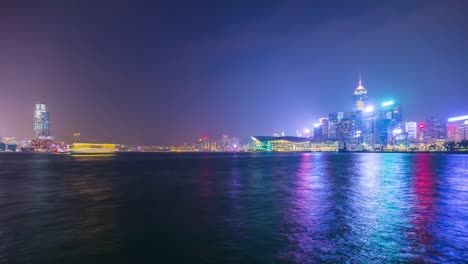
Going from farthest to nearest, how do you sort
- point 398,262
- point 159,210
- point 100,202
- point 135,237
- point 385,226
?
point 100,202
point 159,210
point 385,226
point 135,237
point 398,262

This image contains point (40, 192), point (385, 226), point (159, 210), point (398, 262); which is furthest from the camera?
point (40, 192)

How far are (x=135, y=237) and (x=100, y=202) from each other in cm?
1193

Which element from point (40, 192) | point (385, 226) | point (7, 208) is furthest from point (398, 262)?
point (40, 192)

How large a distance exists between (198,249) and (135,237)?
3918mm

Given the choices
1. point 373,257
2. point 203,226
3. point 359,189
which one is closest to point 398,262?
point 373,257

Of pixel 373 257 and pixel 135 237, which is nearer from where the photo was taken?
pixel 373 257

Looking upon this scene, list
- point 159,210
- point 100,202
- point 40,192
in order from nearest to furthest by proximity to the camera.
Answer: point 159,210 → point 100,202 → point 40,192

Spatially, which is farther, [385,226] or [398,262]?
[385,226]

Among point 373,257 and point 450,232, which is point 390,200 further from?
point 373,257

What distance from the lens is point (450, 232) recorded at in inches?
634

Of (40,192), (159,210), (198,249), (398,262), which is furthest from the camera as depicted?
(40,192)

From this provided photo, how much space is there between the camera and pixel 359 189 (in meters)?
32.7

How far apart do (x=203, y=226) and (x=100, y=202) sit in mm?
12338

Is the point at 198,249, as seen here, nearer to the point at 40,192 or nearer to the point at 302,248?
the point at 302,248
